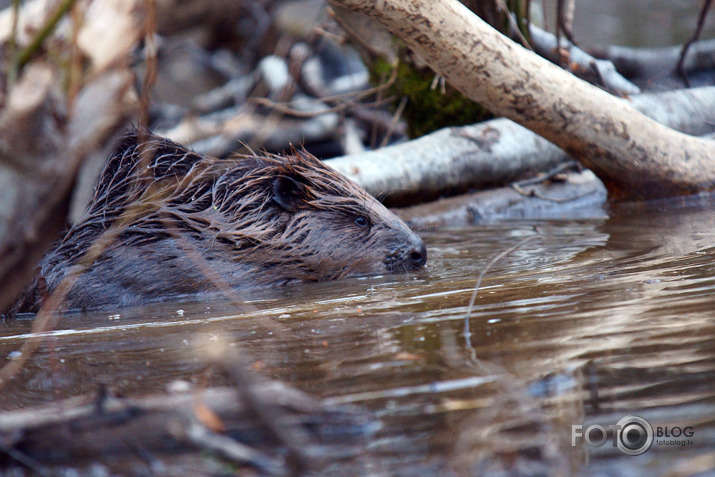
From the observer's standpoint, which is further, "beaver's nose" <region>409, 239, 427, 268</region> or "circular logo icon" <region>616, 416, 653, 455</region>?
"beaver's nose" <region>409, 239, 427, 268</region>

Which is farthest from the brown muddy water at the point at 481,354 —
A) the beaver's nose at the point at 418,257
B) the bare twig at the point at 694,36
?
the bare twig at the point at 694,36

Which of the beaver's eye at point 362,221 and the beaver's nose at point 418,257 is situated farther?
the beaver's eye at point 362,221

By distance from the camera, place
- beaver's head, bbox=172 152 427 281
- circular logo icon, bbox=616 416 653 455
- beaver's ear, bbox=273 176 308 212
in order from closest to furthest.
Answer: circular logo icon, bbox=616 416 653 455, beaver's head, bbox=172 152 427 281, beaver's ear, bbox=273 176 308 212

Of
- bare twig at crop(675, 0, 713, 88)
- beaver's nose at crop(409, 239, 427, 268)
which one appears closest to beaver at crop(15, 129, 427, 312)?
beaver's nose at crop(409, 239, 427, 268)

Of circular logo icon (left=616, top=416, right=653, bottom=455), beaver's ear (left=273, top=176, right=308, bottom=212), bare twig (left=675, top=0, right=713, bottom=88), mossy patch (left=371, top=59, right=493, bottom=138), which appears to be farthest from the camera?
mossy patch (left=371, top=59, right=493, bottom=138)

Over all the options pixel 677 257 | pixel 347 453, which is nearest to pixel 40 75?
pixel 347 453

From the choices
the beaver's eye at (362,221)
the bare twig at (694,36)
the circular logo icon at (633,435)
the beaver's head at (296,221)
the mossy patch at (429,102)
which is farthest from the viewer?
the mossy patch at (429,102)

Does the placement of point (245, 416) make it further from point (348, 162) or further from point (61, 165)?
point (348, 162)

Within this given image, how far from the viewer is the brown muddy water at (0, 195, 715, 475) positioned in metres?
1.52

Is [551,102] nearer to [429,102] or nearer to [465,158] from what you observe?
[465,158]

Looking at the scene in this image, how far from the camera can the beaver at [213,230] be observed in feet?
12.6

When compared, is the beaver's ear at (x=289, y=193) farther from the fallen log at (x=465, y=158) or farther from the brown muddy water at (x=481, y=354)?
the fallen log at (x=465, y=158)

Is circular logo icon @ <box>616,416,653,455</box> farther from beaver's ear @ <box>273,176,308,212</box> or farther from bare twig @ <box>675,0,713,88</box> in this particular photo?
bare twig @ <box>675,0,713,88</box>

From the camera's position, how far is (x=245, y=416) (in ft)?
5.22
